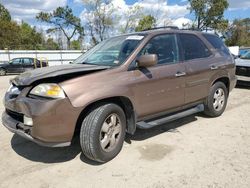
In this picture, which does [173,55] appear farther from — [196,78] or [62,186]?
[62,186]

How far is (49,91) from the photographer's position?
10.7 ft

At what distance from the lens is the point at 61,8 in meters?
54.3

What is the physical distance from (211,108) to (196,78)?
95 cm

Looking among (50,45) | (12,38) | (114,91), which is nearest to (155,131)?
(114,91)

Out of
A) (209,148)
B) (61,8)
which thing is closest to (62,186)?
(209,148)

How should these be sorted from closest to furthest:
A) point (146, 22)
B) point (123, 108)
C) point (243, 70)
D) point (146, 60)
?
point (146, 60), point (123, 108), point (243, 70), point (146, 22)

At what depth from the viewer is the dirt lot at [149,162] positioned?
3223 mm

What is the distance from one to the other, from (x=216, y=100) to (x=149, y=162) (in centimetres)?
271

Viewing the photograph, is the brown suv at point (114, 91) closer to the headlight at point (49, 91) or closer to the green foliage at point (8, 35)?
the headlight at point (49, 91)

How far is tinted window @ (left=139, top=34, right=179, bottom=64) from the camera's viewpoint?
4336mm

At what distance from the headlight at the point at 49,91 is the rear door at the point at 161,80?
1.16 meters

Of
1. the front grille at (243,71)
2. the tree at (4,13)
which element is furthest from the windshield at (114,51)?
the tree at (4,13)

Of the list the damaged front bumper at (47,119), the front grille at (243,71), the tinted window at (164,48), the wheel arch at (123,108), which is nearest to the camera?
the damaged front bumper at (47,119)

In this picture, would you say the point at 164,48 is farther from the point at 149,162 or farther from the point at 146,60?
the point at 149,162
